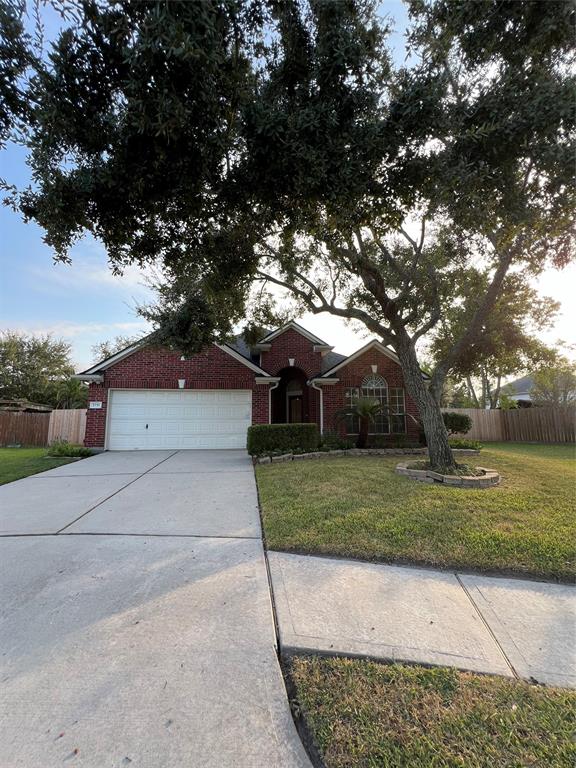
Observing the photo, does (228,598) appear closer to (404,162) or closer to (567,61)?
(404,162)

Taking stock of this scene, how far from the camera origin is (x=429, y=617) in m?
2.44

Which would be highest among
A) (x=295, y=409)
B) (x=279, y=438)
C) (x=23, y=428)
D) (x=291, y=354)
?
(x=291, y=354)

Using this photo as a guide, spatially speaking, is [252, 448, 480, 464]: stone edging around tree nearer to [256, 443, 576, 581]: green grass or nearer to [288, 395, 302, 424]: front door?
[256, 443, 576, 581]: green grass

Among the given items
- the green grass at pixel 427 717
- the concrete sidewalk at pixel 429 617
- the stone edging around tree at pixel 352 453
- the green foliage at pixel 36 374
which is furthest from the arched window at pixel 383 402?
the green foliage at pixel 36 374

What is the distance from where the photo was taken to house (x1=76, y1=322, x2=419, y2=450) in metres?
12.5

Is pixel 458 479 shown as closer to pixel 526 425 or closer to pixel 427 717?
pixel 427 717

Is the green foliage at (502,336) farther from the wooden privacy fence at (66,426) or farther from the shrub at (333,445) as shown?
the wooden privacy fence at (66,426)

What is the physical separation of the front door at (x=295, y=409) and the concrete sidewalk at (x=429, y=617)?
523 inches

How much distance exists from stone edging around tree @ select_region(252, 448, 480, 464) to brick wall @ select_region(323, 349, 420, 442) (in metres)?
2.57

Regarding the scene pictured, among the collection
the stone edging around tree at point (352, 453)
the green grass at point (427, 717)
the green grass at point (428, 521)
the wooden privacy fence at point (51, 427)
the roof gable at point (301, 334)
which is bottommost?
the green grass at point (427, 717)

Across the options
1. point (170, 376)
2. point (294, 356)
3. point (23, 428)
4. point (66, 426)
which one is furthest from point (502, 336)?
point (23, 428)

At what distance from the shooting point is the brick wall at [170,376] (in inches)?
487

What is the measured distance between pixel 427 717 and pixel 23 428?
18863 millimetres

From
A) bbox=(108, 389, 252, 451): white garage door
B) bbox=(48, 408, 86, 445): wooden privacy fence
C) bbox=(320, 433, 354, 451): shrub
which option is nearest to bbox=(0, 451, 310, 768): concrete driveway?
bbox=(320, 433, 354, 451): shrub
